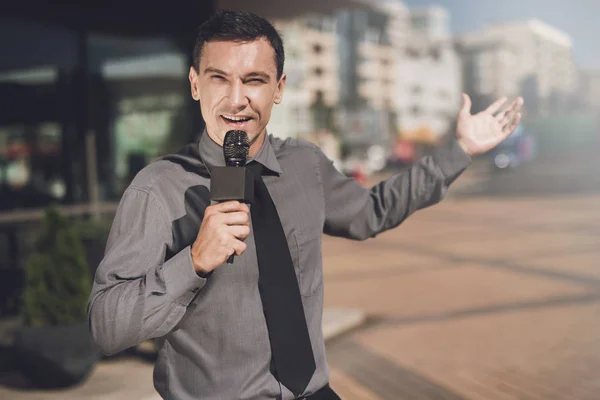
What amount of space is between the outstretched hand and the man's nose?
766 mm

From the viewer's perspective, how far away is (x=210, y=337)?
1.55 metres

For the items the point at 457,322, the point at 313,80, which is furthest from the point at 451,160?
the point at 313,80

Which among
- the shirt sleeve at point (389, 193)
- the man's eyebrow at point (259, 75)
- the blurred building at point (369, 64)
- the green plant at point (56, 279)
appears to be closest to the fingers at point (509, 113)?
the shirt sleeve at point (389, 193)

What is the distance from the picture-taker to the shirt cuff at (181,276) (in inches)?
52.9

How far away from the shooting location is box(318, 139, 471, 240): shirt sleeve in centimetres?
196

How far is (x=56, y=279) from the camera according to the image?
445cm

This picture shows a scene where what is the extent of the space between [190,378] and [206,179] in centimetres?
49

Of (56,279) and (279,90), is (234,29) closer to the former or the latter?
(279,90)

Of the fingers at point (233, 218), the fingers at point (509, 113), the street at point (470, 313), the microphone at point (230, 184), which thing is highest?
the fingers at point (509, 113)

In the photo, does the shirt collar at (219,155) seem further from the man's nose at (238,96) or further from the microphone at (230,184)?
the microphone at (230,184)

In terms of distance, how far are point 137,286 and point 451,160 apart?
1.06 meters

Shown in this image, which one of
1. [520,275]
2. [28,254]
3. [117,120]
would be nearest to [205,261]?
[28,254]

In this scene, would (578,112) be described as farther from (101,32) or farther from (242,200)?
(242,200)

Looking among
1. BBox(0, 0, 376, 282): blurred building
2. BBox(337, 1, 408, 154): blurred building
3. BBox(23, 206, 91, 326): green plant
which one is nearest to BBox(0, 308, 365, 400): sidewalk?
BBox(23, 206, 91, 326): green plant
